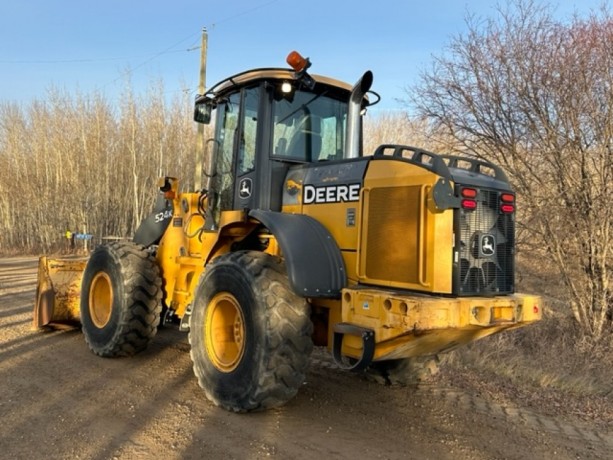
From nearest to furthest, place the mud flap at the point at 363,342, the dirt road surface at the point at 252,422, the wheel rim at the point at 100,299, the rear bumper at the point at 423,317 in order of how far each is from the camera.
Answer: the rear bumper at the point at 423,317 < the dirt road surface at the point at 252,422 < the mud flap at the point at 363,342 < the wheel rim at the point at 100,299

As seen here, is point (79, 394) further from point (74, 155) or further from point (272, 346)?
point (74, 155)

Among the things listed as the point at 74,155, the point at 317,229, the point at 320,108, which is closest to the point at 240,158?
the point at 320,108

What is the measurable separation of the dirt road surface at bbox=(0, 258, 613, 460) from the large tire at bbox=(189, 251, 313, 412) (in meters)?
0.24

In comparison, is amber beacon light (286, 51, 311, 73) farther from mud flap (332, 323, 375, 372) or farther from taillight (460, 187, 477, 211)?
mud flap (332, 323, 375, 372)

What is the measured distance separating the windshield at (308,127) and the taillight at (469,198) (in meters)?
1.71

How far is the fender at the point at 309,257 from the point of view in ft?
13.9

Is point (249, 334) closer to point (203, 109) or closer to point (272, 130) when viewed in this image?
point (272, 130)

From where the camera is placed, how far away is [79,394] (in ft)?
16.1

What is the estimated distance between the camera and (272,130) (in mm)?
5164

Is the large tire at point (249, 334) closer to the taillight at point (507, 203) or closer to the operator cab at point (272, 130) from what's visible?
the operator cab at point (272, 130)

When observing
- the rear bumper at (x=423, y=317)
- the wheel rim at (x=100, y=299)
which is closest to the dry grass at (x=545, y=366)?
the rear bumper at (x=423, y=317)

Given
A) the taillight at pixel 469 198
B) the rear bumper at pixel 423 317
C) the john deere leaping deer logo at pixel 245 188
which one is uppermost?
the john deere leaping deer logo at pixel 245 188

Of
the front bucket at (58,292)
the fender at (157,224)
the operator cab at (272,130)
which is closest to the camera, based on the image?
the operator cab at (272,130)

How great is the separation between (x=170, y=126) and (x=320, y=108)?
19.8 metres
